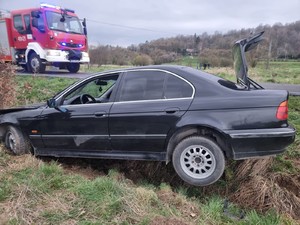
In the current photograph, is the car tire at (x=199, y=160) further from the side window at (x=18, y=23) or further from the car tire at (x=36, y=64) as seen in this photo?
the side window at (x=18, y=23)

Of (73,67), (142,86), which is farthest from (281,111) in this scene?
(73,67)

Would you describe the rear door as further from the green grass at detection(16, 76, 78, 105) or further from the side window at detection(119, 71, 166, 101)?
the green grass at detection(16, 76, 78, 105)

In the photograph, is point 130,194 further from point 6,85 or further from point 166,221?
point 6,85

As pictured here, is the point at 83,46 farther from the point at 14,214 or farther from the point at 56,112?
the point at 14,214

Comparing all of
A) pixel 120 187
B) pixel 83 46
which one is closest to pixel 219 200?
pixel 120 187

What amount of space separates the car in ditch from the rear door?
0.01m

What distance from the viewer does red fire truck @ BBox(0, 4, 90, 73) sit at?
13.1 meters

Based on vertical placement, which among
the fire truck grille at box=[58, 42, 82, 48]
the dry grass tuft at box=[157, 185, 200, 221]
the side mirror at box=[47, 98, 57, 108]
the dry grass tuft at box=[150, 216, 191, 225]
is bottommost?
the dry grass tuft at box=[157, 185, 200, 221]

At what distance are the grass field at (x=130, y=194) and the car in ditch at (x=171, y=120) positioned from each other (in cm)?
43

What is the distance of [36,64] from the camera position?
13.6 metres

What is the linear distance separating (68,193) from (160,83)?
1899mm

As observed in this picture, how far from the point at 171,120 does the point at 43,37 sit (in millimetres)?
10665

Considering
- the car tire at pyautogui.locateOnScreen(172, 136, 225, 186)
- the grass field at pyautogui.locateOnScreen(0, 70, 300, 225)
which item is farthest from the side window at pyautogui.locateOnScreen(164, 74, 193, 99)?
the grass field at pyautogui.locateOnScreen(0, 70, 300, 225)

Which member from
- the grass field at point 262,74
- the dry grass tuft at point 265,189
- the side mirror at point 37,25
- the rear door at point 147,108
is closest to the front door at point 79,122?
A: the rear door at point 147,108
